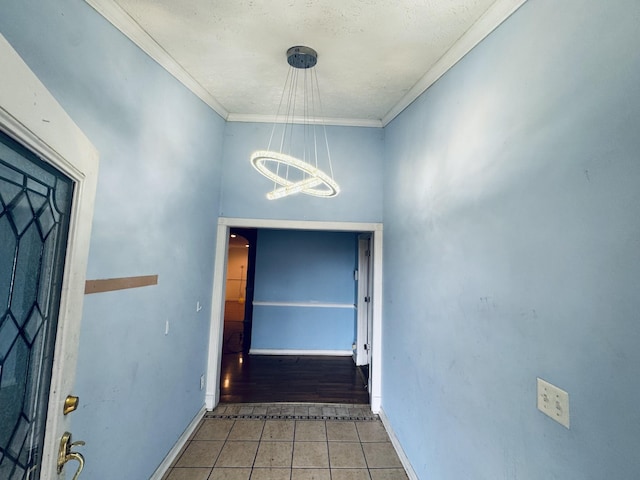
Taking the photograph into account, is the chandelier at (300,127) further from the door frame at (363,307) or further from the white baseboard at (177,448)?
the white baseboard at (177,448)

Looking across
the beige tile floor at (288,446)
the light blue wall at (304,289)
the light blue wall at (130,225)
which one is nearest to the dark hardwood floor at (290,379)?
the beige tile floor at (288,446)

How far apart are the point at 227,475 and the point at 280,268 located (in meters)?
3.21

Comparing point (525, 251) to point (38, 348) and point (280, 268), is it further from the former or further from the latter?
point (280, 268)

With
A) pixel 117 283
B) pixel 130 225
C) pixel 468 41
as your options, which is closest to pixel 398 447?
pixel 117 283

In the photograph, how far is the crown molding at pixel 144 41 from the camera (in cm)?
147

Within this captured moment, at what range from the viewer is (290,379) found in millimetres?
3781

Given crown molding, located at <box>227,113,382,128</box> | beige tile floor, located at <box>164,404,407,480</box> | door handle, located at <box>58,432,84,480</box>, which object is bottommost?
beige tile floor, located at <box>164,404,407,480</box>

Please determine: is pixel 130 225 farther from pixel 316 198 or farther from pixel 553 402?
pixel 553 402

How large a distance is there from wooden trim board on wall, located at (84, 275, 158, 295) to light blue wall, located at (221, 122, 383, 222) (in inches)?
49.8

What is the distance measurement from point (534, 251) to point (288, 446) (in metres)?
2.37

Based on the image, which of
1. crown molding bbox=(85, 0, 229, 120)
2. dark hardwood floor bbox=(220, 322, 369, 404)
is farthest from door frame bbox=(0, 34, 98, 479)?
dark hardwood floor bbox=(220, 322, 369, 404)

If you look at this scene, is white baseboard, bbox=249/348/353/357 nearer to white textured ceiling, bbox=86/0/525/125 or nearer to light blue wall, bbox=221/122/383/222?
light blue wall, bbox=221/122/383/222

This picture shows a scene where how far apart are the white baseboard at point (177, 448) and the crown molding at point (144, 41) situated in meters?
2.75

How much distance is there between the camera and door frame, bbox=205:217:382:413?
9.46 feet
